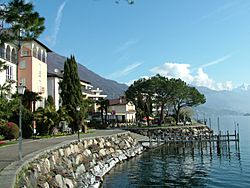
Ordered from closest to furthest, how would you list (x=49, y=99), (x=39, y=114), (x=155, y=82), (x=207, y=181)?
(x=207, y=181), (x=39, y=114), (x=49, y=99), (x=155, y=82)

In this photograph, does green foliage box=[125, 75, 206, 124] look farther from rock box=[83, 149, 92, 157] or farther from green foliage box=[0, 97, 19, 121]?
green foliage box=[0, 97, 19, 121]

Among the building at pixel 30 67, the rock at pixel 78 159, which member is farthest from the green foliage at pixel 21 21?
the building at pixel 30 67

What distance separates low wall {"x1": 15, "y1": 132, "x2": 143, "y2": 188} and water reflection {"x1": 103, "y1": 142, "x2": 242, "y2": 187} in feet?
4.11

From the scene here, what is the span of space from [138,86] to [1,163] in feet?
190

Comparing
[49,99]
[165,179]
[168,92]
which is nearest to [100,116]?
[168,92]

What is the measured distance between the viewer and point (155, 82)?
71.8m

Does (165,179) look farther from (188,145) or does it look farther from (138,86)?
(138,86)

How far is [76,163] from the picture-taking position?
84.7 feet

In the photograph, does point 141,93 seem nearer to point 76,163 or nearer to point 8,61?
point 8,61

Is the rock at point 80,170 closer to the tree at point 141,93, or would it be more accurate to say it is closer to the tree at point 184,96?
the tree at point 141,93

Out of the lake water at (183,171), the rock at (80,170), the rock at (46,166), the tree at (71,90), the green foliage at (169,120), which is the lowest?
the lake water at (183,171)

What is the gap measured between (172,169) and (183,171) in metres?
1.37

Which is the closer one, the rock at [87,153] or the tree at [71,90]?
the rock at [87,153]

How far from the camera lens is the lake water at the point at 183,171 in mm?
26172
